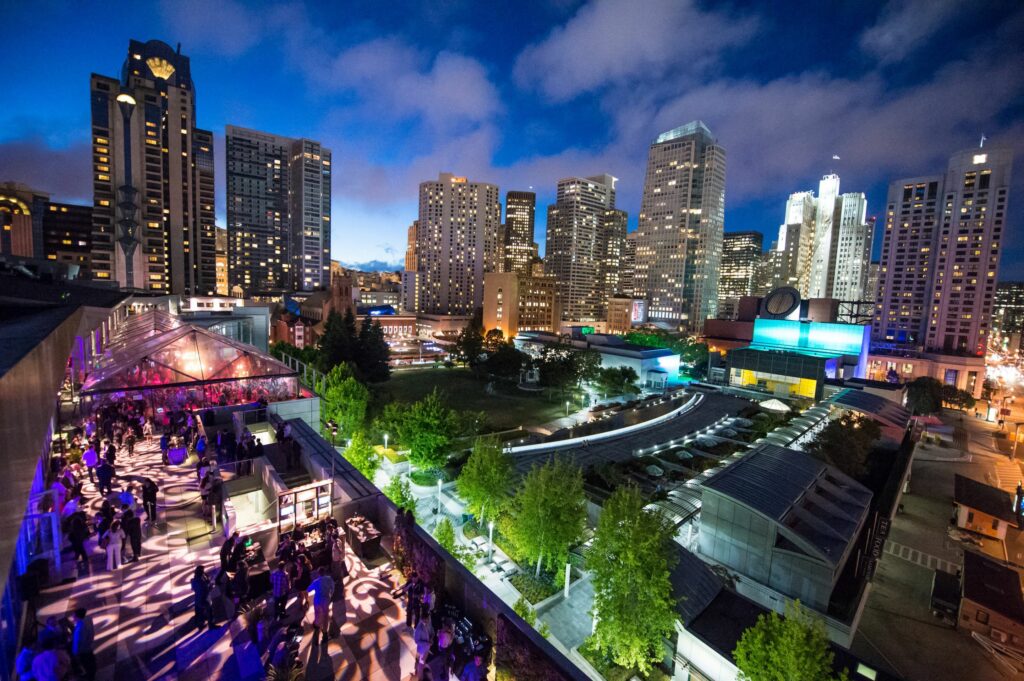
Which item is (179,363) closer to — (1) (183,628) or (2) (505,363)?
(1) (183,628)

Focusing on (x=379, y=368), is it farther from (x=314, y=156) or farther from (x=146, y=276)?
(x=314, y=156)

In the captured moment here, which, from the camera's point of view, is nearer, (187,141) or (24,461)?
(24,461)

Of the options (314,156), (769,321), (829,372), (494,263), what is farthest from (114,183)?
(829,372)

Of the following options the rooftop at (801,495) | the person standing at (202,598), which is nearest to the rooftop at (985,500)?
the rooftop at (801,495)

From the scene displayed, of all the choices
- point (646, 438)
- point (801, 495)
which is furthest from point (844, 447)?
point (646, 438)

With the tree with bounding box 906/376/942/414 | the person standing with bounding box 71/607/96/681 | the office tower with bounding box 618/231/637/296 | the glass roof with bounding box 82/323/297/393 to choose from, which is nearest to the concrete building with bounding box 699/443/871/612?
the person standing with bounding box 71/607/96/681

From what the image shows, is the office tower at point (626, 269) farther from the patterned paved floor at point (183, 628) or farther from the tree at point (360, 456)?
the patterned paved floor at point (183, 628)
